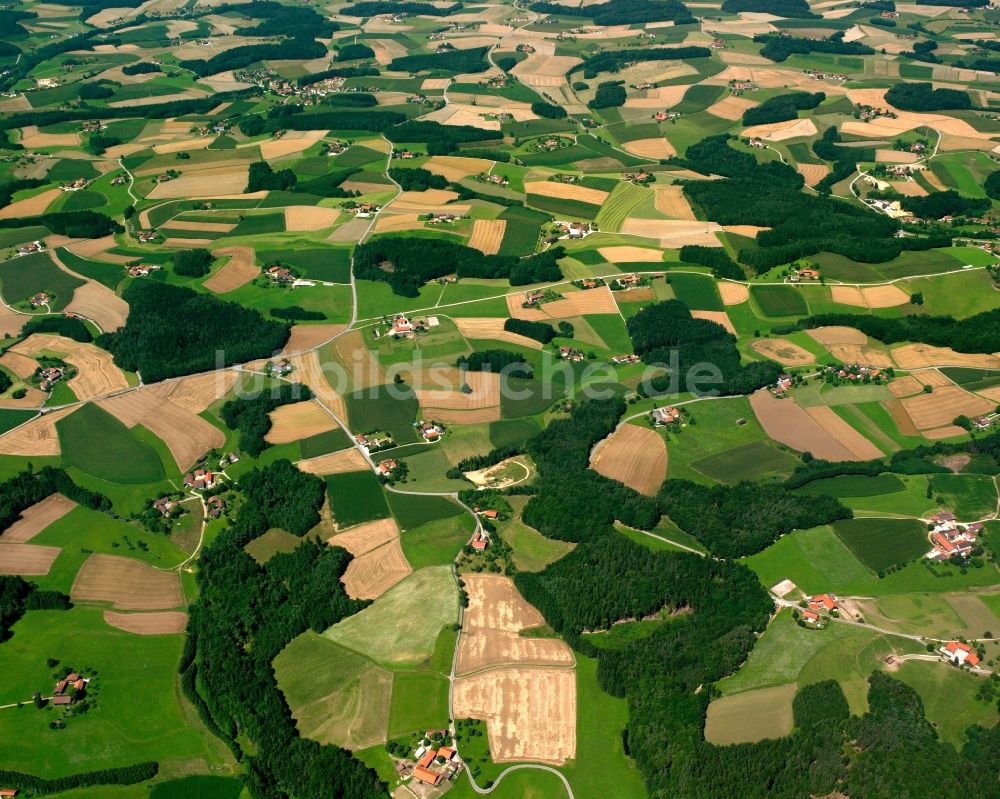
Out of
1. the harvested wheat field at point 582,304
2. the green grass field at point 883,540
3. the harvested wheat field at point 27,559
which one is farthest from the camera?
the harvested wheat field at point 582,304

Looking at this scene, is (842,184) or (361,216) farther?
(842,184)

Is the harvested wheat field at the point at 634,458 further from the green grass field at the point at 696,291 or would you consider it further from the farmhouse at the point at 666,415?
the green grass field at the point at 696,291

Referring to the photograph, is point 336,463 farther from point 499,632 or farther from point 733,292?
point 733,292

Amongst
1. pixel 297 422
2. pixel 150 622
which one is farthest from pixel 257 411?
pixel 150 622

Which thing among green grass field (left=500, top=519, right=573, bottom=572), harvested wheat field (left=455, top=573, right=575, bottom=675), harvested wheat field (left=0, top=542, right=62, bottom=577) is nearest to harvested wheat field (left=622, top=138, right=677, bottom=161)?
green grass field (left=500, top=519, right=573, bottom=572)

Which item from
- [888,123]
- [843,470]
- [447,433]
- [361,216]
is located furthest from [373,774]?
[888,123]

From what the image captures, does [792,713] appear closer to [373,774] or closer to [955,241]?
[373,774]

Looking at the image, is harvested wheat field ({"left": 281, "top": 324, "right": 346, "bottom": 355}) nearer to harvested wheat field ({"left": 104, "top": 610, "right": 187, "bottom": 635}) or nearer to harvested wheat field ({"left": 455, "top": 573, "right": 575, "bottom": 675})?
harvested wheat field ({"left": 104, "top": 610, "right": 187, "bottom": 635})

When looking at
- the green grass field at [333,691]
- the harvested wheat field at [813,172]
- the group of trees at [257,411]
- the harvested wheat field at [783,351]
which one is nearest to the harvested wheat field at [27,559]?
the group of trees at [257,411]
